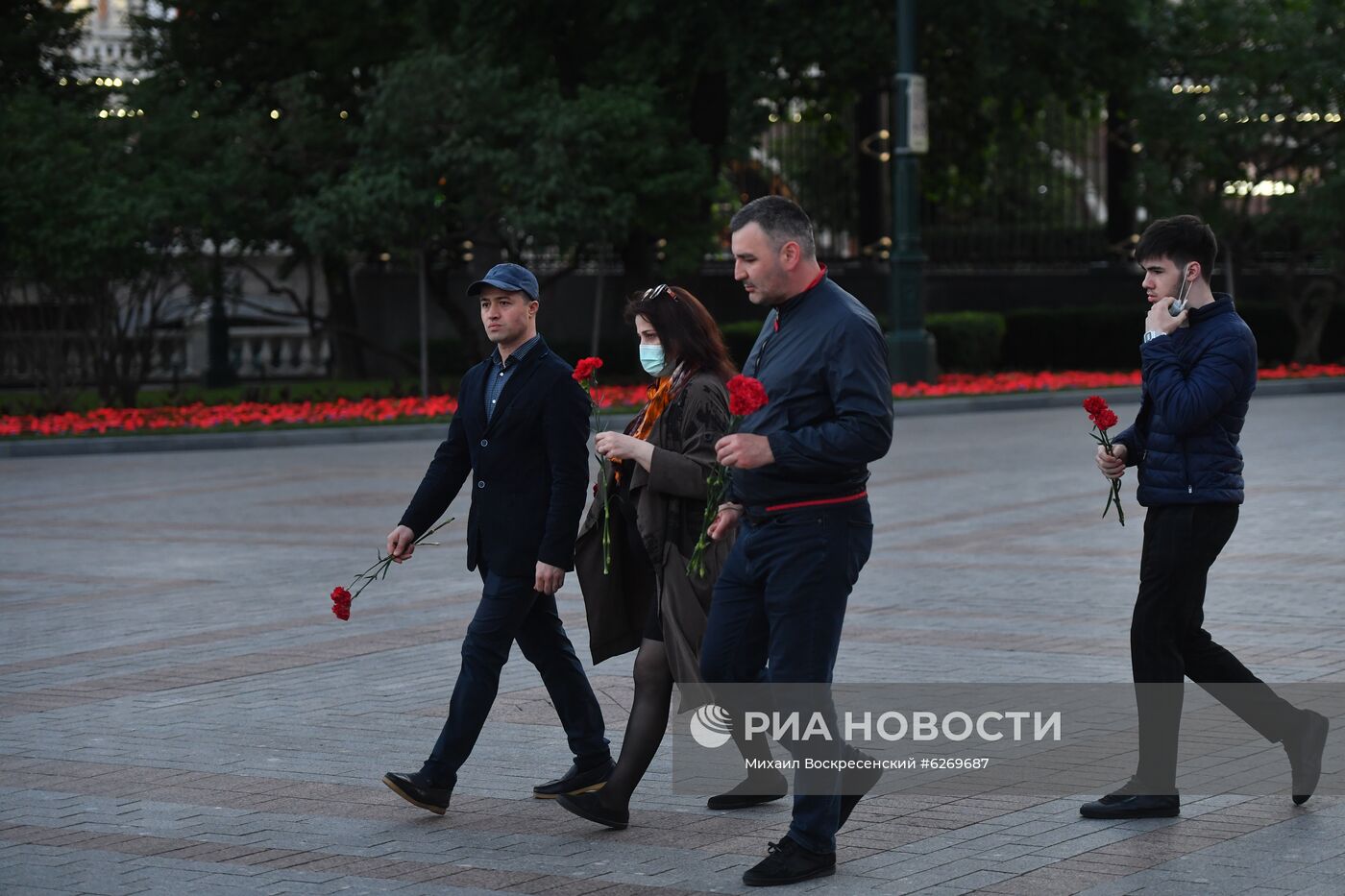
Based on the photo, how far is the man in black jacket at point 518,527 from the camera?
6.27 meters

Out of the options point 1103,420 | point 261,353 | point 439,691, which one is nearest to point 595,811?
point 1103,420

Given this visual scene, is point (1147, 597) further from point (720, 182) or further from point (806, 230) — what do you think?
point (720, 182)

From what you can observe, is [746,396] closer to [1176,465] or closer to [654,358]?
[654,358]

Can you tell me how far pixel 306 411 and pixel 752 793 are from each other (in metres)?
→ 18.2

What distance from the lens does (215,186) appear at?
25.5 meters

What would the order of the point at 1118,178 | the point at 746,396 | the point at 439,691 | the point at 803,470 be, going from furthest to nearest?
the point at 1118,178, the point at 439,691, the point at 803,470, the point at 746,396

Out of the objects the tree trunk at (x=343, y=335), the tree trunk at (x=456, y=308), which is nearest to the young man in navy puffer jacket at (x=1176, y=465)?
the tree trunk at (x=456, y=308)

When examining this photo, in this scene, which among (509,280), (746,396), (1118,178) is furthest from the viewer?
(1118,178)

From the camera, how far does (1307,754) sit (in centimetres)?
620

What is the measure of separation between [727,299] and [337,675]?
25.4m

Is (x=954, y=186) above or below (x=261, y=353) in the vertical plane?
above

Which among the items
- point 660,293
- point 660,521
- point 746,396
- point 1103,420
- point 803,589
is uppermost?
point 660,293

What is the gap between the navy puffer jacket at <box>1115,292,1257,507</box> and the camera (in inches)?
233

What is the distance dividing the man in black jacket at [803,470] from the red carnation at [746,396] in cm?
10
